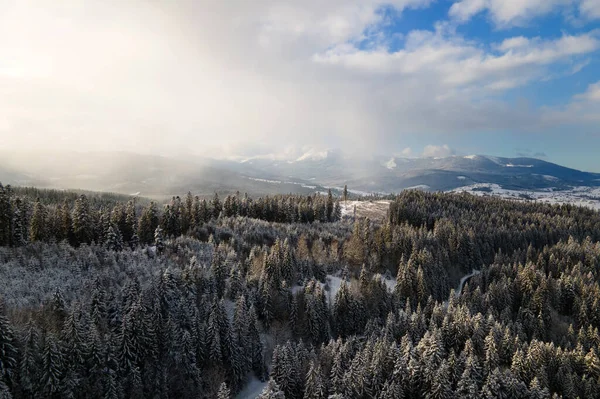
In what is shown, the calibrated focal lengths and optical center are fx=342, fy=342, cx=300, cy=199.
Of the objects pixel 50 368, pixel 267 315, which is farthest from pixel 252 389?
pixel 50 368

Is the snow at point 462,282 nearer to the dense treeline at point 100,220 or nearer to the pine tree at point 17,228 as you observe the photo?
the dense treeline at point 100,220

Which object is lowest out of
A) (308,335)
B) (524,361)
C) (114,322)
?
(308,335)

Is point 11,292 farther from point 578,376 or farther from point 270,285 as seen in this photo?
point 578,376

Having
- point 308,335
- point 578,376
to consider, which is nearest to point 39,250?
point 308,335

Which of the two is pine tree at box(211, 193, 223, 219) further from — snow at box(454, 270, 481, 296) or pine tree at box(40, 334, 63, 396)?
pine tree at box(40, 334, 63, 396)

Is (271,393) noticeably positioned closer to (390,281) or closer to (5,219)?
(5,219)

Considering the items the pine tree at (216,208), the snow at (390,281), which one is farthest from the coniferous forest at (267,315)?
the pine tree at (216,208)

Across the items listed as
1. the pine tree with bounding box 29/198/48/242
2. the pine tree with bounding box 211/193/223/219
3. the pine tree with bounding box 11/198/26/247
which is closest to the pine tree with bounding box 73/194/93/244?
the pine tree with bounding box 29/198/48/242
